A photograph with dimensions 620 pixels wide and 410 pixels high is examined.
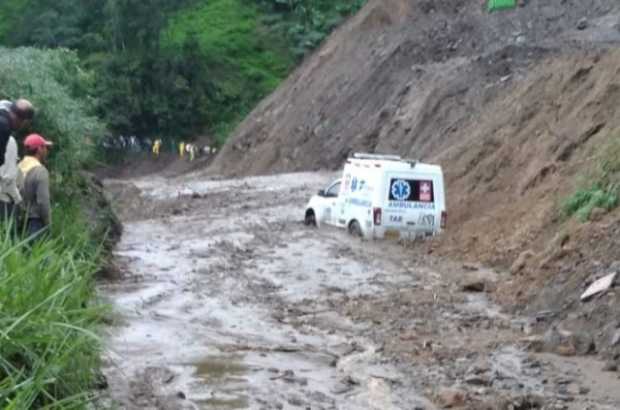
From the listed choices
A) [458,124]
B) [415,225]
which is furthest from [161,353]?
[458,124]

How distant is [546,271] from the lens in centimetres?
1725

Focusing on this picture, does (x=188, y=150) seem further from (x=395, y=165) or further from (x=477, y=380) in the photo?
(x=477, y=380)

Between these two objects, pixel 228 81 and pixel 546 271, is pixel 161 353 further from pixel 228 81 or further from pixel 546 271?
pixel 228 81

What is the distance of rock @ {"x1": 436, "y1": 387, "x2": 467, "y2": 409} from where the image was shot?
1102 centimetres

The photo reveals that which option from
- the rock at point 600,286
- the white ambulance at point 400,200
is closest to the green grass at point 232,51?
the white ambulance at point 400,200

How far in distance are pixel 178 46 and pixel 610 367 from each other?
176ft

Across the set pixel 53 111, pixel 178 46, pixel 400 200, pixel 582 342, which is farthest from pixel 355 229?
pixel 178 46

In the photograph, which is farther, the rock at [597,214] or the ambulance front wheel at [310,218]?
the ambulance front wheel at [310,218]

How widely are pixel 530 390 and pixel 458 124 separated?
23810 millimetres

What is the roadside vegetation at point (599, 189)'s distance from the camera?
730 inches

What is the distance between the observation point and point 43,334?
7.01m

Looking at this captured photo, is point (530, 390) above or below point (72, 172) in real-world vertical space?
below

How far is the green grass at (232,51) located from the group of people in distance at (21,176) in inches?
1854

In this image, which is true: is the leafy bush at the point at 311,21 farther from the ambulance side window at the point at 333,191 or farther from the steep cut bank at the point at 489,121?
the ambulance side window at the point at 333,191
